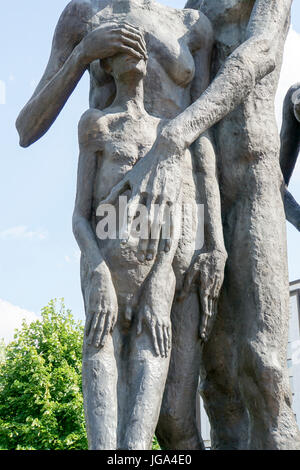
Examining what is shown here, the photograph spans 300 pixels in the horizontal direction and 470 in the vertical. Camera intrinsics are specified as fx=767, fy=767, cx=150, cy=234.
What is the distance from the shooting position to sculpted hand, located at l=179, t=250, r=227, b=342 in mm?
5047

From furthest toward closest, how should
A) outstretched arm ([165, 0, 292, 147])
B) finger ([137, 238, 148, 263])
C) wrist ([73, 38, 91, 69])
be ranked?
wrist ([73, 38, 91, 69]) → outstretched arm ([165, 0, 292, 147]) → finger ([137, 238, 148, 263])

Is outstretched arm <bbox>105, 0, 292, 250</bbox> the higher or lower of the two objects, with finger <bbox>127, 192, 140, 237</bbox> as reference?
higher

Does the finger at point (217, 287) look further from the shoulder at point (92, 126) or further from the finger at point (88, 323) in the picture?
the shoulder at point (92, 126)

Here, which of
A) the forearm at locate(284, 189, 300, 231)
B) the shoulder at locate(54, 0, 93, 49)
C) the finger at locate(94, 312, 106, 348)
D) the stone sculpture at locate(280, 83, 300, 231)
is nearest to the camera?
the finger at locate(94, 312, 106, 348)

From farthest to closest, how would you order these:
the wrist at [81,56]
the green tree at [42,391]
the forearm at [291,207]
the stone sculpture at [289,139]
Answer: the green tree at [42,391], the stone sculpture at [289,139], the forearm at [291,207], the wrist at [81,56]

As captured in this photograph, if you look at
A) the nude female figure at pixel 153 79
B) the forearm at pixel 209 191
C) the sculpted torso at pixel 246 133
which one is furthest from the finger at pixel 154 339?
the sculpted torso at pixel 246 133

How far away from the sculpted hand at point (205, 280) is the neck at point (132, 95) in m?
1.13

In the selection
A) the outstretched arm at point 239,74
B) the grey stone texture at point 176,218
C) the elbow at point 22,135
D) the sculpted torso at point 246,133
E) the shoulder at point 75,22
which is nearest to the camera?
the grey stone texture at point 176,218

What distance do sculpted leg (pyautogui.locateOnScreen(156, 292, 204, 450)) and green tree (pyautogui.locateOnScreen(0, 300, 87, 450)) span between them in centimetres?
1517

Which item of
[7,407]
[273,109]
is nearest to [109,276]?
[273,109]

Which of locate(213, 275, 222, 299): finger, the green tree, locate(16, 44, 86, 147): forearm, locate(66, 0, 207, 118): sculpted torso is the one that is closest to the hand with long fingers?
locate(213, 275, 222, 299): finger

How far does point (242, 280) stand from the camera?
5.21 meters

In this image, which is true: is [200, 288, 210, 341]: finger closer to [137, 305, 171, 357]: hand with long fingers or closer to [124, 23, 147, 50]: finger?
[137, 305, 171, 357]: hand with long fingers

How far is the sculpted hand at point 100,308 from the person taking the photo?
15.1 ft
